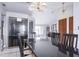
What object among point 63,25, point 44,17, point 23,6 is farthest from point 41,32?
point 23,6

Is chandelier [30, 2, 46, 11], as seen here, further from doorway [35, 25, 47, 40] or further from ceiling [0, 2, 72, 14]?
doorway [35, 25, 47, 40]

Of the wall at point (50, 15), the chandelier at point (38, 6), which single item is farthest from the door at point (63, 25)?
the chandelier at point (38, 6)

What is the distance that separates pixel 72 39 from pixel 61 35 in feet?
0.66

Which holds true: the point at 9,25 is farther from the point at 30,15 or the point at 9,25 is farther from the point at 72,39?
the point at 72,39

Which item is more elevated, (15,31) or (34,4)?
(34,4)

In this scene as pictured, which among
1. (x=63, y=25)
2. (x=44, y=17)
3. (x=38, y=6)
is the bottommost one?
(x=63, y=25)

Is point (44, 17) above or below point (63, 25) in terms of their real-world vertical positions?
above

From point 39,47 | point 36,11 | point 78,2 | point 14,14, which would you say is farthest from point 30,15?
point 78,2

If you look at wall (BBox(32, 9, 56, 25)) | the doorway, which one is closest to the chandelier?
wall (BBox(32, 9, 56, 25))

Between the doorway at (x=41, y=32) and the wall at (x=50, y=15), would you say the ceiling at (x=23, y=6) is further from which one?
the doorway at (x=41, y=32)

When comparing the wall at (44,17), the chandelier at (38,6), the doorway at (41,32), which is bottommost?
the doorway at (41,32)

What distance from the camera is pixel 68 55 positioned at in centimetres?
150

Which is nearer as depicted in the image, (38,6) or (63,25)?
(38,6)

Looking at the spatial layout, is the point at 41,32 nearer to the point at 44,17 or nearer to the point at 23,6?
the point at 44,17
